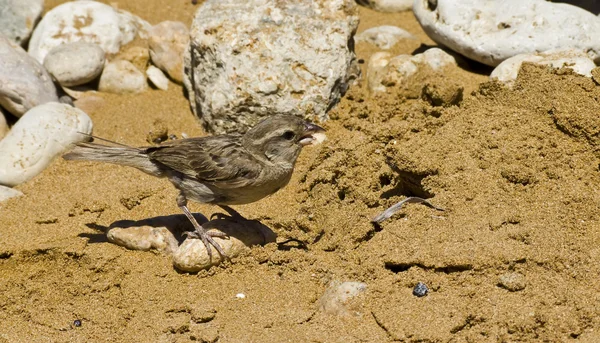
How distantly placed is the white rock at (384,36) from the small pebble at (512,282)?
16.7 feet

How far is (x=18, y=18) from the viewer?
10.4m

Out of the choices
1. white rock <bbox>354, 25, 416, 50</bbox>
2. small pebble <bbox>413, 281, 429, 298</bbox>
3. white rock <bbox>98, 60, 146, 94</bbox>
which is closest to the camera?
small pebble <bbox>413, 281, 429, 298</bbox>

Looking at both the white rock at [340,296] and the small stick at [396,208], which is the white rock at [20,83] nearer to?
the small stick at [396,208]

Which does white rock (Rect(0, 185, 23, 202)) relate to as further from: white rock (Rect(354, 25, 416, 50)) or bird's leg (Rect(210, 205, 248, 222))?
white rock (Rect(354, 25, 416, 50))

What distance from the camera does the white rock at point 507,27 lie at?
351 inches

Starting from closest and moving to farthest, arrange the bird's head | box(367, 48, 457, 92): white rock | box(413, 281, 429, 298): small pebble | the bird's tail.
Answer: box(413, 281, 429, 298): small pebble → the bird's head → the bird's tail → box(367, 48, 457, 92): white rock

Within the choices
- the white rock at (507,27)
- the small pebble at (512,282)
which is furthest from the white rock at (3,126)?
the small pebble at (512,282)

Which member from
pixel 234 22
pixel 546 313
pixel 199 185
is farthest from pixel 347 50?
pixel 546 313

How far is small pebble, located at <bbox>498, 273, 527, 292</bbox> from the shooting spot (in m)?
5.76

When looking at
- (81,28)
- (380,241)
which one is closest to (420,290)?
(380,241)

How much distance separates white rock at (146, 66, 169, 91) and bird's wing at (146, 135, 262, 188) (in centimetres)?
280

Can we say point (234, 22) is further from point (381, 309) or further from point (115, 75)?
point (381, 309)

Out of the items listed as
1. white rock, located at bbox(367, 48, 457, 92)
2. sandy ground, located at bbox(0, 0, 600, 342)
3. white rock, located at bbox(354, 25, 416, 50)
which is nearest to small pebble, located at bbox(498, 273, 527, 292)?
sandy ground, located at bbox(0, 0, 600, 342)

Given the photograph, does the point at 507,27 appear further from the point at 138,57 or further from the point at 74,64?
the point at 74,64
